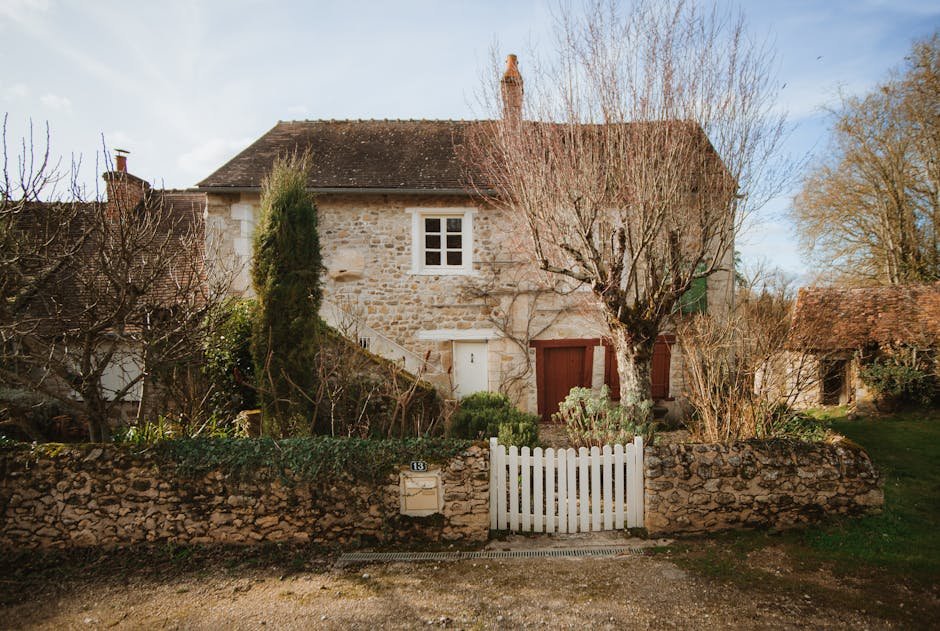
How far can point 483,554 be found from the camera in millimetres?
4930

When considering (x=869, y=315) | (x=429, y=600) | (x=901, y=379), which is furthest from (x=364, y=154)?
(x=901, y=379)

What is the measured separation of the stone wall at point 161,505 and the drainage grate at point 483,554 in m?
0.20

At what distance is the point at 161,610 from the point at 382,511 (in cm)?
196

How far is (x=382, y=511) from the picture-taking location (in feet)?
16.6

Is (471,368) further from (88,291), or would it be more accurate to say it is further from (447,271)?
(88,291)

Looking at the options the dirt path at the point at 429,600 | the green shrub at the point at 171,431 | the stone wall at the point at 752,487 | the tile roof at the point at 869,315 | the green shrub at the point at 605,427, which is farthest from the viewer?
the tile roof at the point at 869,315

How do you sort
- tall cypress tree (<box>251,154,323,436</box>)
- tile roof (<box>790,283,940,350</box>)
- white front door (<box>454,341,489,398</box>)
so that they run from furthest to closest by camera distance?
tile roof (<box>790,283,940,350</box>)
white front door (<box>454,341,489,398</box>)
tall cypress tree (<box>251,154,323,436</box>)

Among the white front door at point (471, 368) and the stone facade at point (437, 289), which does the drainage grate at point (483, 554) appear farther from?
the white front door at point (471, 368)

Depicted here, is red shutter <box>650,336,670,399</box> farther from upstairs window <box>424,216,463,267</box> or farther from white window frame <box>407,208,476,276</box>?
upstairs window <box>424,216,463,267</box>

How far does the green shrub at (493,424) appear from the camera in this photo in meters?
7.06

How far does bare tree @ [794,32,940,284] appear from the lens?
1425 cm

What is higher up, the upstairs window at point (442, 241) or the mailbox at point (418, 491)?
the upstairs window at point (442, 241)

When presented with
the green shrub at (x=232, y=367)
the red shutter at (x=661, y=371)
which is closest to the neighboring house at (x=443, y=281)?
the red shutter at (x=661, y=371)

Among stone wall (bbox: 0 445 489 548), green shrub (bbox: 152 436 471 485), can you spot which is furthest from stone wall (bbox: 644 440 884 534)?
stone wall (bbox: 0 445 489 548)
